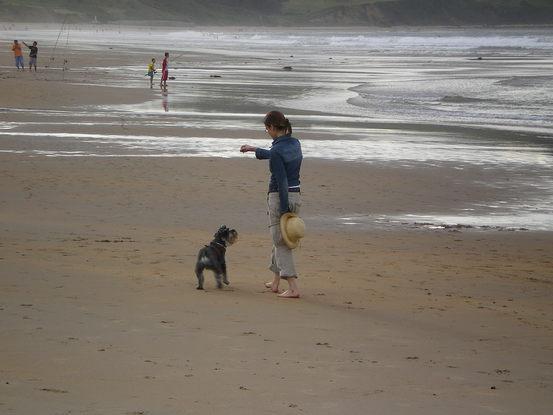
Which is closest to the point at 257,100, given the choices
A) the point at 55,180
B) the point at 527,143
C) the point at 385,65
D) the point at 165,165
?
the point at 527,143

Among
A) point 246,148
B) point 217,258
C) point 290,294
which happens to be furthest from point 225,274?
point 246,148

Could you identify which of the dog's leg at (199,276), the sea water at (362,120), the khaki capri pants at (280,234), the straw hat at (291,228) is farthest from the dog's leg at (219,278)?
the sea water at (362,120)

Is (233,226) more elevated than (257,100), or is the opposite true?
(257,100)

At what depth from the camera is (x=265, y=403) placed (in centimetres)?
504

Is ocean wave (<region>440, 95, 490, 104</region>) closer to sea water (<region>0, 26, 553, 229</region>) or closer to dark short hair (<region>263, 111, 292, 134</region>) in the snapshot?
sea water (<region>0, 26, 553, 229</region>)

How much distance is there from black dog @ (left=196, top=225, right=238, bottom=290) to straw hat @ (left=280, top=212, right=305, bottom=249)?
0.46m

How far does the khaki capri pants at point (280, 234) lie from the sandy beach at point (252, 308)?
34 cm

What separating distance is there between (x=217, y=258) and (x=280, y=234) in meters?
0.53

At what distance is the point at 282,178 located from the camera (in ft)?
25.5

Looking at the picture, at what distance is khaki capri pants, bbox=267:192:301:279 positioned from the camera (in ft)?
26.0

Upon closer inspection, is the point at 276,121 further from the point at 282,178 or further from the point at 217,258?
the point at 217,258

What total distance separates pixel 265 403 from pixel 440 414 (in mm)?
877

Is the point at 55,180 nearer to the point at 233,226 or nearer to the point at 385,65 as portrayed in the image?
the point at 233,226

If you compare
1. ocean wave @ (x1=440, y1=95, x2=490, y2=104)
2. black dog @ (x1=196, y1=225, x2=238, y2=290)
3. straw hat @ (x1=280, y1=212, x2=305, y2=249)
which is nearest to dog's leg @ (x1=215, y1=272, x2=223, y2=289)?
black dog @ (x1=196, y1=225, x2=238, y2=290)
